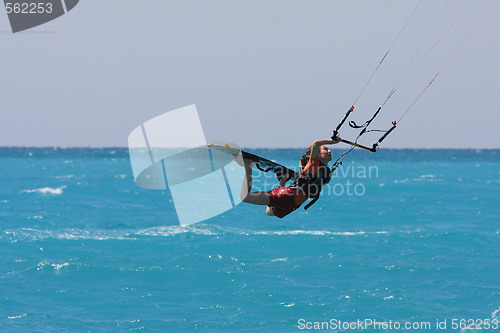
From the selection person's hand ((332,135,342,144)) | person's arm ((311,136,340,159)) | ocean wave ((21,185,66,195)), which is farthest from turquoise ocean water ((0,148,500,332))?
ocean wave ((21,185,66,195))

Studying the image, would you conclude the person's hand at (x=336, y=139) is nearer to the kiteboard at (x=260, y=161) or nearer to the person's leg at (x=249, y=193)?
the kiteboard at (x=260, y=161)

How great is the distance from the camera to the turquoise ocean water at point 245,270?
2112 centimetres

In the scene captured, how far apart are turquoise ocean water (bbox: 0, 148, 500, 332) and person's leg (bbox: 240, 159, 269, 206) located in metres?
8.25

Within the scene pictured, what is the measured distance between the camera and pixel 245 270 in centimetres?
2723

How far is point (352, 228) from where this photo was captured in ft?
129

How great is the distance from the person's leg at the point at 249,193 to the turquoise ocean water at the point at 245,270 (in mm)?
8255

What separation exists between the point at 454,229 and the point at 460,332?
19106 millimetres

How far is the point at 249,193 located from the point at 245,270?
14927mm

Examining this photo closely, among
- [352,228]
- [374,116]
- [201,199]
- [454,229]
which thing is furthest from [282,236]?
[201,199]

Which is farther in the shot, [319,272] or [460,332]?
[319,272]

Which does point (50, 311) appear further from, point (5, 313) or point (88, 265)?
point (88, 265)

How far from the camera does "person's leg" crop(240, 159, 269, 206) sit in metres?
12.8

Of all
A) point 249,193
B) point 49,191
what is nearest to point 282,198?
point 249,193

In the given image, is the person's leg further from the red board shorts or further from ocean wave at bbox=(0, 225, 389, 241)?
ocean wave at bbox=(0, 225, 389, 241)
